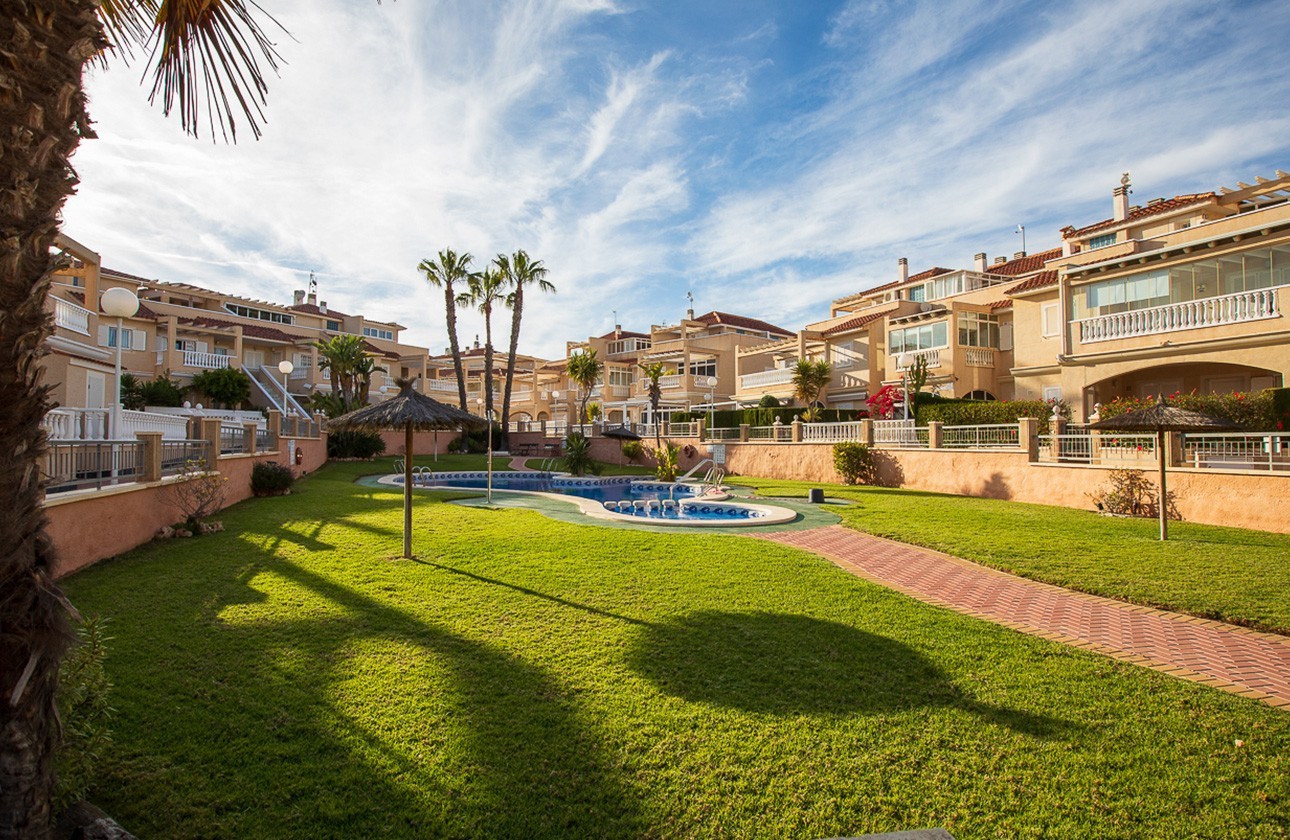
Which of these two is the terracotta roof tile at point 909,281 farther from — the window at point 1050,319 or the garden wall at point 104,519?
the garden wall at point 104,519

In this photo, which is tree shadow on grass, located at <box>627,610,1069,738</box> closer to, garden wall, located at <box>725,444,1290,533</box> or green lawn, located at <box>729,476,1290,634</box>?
green lawn, located at <box>729,476,1290,634</box>

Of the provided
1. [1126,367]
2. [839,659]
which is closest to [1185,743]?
[839,659]

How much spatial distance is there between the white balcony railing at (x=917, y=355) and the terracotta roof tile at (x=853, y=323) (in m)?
2.81

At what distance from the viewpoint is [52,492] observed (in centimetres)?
836

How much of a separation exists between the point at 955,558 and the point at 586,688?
7823mm

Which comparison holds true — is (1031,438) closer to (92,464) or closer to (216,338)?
(92,464)

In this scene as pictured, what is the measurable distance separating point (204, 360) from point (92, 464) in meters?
31.2

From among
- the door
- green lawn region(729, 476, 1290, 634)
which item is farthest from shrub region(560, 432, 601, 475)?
the door

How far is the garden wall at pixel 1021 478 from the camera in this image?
13008 millimetres

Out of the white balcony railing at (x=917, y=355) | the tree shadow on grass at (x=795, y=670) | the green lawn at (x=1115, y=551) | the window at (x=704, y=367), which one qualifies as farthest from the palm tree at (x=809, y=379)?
the tree shadow on grass at (x=795, y=670)

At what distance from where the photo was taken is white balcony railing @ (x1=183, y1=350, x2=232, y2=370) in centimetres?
3481

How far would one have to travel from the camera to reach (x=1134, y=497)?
14.8m

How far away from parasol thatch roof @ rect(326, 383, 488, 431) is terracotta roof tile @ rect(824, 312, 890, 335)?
98.0 ft

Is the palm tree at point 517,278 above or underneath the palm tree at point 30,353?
above
